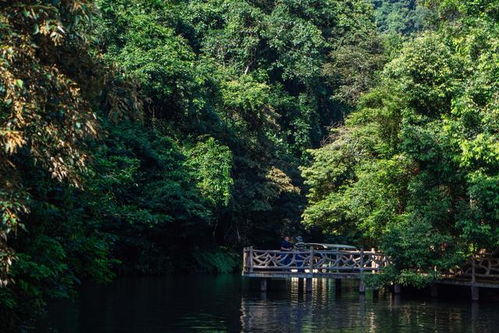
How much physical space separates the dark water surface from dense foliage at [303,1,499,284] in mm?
1978

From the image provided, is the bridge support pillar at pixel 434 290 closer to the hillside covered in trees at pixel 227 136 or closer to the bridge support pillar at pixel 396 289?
the bridge support pillar at pixel 396 289

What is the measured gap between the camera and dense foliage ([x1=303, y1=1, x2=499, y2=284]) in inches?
1019

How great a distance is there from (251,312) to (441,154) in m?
9.08

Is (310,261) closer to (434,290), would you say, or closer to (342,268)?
(342,268)

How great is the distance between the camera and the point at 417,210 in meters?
28.7

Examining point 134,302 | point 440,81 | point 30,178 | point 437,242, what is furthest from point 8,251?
point 440,81

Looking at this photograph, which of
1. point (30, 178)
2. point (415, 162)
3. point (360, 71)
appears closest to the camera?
point (30, 178)

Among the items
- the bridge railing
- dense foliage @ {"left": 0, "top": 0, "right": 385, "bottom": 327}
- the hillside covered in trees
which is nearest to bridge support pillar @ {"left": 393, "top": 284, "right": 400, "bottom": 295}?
the bridge railing

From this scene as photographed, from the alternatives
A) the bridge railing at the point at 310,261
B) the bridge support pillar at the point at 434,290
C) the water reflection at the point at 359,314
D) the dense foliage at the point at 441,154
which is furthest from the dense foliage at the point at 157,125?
the bridge support pillar at the point at 434,290

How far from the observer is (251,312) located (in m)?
22.7

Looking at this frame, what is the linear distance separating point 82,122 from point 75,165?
1.02 meters

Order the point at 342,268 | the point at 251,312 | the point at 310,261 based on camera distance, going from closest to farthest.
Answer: the point at 251,312
the point at 310,261
the point at 342,268

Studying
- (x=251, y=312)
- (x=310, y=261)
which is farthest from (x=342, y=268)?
(x=251, y=312)

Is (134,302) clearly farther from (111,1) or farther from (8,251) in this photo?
(111,1)
